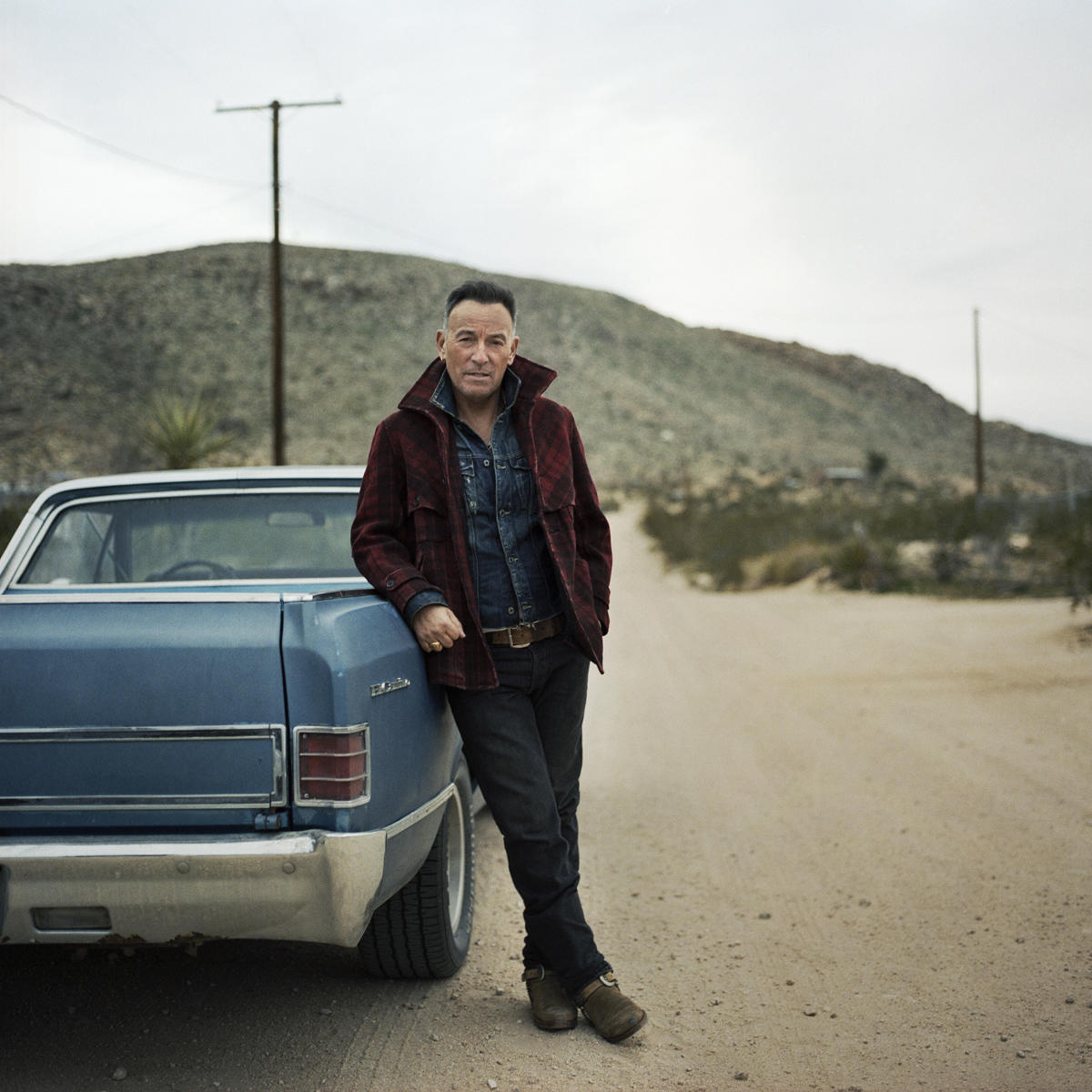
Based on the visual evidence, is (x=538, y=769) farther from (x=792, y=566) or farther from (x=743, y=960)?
(x=792, y=566)

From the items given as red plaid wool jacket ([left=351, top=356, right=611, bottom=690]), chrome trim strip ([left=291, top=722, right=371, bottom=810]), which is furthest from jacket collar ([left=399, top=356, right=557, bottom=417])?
chrome trim strip ([left=291, top=722, right=371, bottom=810])

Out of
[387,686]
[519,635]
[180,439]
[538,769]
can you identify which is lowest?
[538,769]

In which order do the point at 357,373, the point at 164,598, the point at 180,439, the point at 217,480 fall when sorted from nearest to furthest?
1. the point at 164,598
2. the point at 217,480
3. the point at 180,439
4. the point at 357,373

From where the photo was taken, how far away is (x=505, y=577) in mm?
2994

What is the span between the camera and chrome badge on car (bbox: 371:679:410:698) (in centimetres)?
264

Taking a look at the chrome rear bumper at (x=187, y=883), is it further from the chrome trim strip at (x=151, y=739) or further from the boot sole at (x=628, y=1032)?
the boot sole at (x=628, y=1032)

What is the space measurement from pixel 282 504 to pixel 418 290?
3119 inches

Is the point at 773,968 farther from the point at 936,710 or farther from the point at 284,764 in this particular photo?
the point at 936,710

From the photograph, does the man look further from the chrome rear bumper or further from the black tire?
→ the chrome rear bumper

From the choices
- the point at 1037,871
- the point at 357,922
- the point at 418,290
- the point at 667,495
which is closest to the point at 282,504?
the point at 357,922

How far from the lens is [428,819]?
3.02 meters

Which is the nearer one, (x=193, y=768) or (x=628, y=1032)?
(x=193, y=768)

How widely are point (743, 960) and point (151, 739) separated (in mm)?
2193

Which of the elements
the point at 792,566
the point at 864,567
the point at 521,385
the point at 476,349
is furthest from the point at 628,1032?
the point at 792,566
